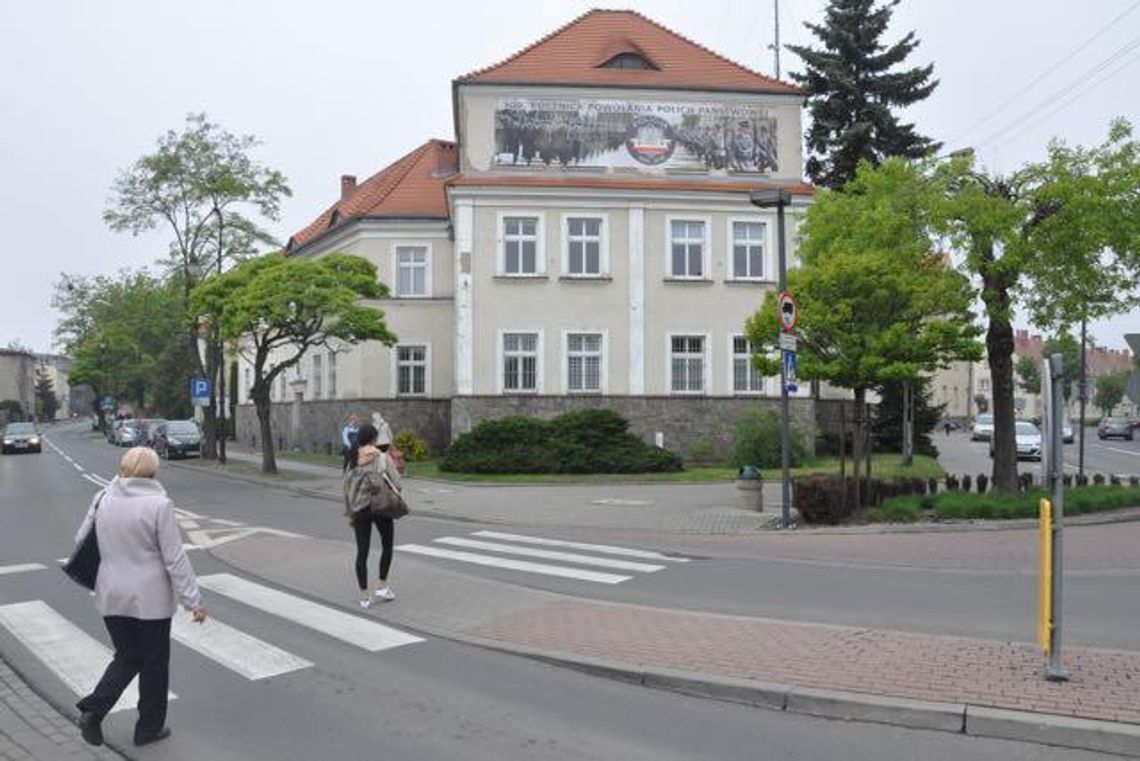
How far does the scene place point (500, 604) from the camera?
376 inches

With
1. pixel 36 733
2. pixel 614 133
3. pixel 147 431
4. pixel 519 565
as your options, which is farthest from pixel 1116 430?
pixel 36 733

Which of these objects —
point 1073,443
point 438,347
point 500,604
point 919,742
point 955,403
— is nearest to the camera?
point 919,742

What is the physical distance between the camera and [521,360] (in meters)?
34.3

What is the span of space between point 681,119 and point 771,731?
103 ft

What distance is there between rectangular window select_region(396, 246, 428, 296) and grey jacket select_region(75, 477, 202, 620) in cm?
3413

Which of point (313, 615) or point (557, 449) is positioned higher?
point (557, 449)

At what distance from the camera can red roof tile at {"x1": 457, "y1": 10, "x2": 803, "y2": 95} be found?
3500 cm

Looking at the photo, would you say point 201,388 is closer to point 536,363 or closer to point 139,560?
point 536,363

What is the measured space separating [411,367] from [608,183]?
10.7 m

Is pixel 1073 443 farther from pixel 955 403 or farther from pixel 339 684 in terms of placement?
pixel 339 684

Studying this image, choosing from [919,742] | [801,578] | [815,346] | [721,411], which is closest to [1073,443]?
[721,411]

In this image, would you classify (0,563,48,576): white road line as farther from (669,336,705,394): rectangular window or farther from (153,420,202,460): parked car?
(153,420,202,460): parked car

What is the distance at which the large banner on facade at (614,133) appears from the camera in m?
34.6

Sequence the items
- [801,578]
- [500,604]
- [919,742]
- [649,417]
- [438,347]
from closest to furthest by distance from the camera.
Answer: [919,742]
[500,604]
[801,578]
[649,417]
[438,347]
